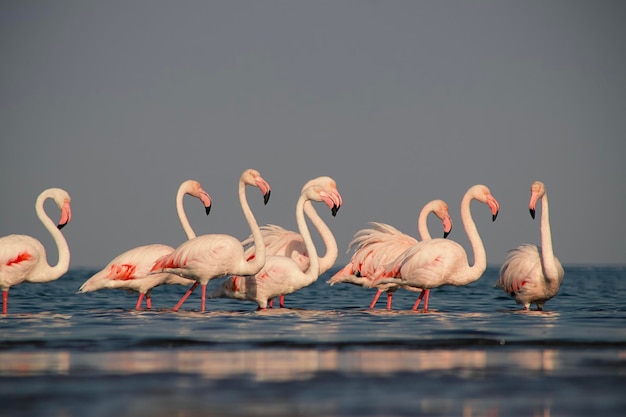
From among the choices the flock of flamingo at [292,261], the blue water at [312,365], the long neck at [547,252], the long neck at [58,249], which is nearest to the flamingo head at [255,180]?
the flock of flamingo at [292,261]

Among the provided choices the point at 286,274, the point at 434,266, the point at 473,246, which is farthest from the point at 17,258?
the point at 473,246

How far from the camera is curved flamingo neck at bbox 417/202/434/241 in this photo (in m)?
16.5

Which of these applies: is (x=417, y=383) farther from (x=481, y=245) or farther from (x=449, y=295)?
(x=449, y=295)

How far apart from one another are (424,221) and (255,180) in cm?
344

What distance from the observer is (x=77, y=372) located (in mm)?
7754

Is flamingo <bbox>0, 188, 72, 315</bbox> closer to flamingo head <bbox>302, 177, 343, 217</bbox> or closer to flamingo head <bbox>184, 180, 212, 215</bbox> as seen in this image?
flamingo head <bbox>184, 180, 212, 215</bbox>

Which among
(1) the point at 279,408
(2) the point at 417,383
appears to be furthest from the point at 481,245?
(1) the point at 279,408

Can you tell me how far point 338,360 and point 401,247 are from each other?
6.55 m

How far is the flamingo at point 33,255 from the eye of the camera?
13.7m

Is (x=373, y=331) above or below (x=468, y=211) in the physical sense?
below

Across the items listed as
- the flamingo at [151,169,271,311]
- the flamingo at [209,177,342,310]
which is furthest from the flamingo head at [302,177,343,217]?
the flamingo at [151,169,271,311]

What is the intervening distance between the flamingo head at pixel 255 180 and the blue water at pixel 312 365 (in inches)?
79.4

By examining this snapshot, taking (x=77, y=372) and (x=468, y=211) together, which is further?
(x=468, y=211)

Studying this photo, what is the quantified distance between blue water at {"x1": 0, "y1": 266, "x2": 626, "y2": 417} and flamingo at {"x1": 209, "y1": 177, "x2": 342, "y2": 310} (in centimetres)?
47
